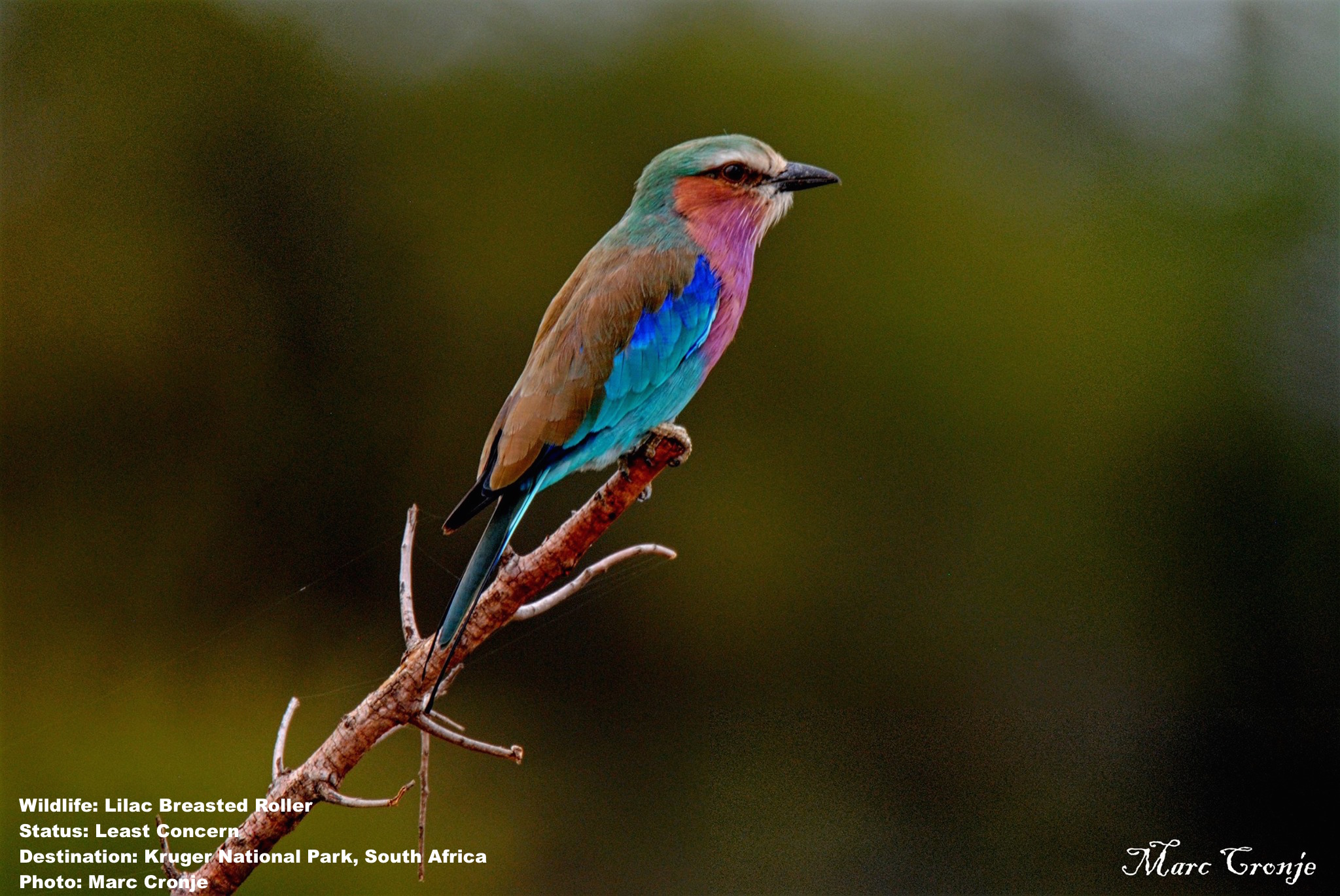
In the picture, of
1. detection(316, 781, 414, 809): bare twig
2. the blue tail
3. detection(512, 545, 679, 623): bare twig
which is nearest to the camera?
detection(316, 781, 414, 809): bare twig

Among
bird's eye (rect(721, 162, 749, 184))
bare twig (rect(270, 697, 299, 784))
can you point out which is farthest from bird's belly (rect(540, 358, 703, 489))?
bare twig (rect(270, 697, 299, 784))

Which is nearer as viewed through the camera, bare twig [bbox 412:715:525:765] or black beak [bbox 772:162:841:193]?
bare twig [bbox 412:715:525:765]

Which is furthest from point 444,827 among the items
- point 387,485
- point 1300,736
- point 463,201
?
point 1300,736

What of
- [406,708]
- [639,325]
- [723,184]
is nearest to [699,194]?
[723,184]

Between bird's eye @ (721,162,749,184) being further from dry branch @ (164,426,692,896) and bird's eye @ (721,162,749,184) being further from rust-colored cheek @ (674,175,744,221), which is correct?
dry branch @ (164,426,692,896)

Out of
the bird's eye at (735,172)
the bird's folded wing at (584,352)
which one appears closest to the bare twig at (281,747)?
the bird's folded wing at (584,352)

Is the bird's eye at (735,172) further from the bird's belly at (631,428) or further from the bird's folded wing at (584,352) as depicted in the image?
the bird's belly at (631,428)
